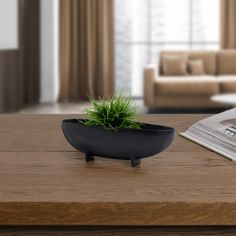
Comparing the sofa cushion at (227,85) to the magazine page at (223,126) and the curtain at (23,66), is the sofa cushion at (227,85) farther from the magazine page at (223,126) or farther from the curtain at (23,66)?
the magazine page at (223,126)

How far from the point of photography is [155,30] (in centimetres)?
839

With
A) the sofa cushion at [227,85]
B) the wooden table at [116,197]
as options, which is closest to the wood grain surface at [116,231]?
the wooden table at [116,197]

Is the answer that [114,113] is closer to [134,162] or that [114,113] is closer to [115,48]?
[134,162]

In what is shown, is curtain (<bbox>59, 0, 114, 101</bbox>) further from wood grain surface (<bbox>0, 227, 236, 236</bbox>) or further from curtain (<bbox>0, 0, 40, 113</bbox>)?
wood grain surface (<bbox>0, 227, 236, 236</bbox>)

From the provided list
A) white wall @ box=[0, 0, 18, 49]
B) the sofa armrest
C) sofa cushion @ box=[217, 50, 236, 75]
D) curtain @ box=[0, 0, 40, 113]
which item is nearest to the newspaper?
curtain @ box=[0, 0, 40, 113]

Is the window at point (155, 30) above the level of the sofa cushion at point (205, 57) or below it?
above

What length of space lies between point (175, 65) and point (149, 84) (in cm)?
68

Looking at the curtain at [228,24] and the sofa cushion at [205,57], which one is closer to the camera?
the sofa cushion at [205,57]

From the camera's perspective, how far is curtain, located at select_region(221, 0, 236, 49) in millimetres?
7992

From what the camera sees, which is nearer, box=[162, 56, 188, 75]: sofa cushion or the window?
box=[162, 56, 188, 75]: sofa cushion

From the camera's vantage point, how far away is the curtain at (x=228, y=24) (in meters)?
7.99

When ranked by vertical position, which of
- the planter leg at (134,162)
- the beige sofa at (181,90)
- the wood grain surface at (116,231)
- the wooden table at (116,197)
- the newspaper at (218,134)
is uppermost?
the newspaper at (218,134)

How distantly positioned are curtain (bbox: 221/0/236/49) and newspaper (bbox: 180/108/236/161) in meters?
6.82

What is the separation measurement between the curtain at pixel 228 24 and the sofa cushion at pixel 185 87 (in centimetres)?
146
